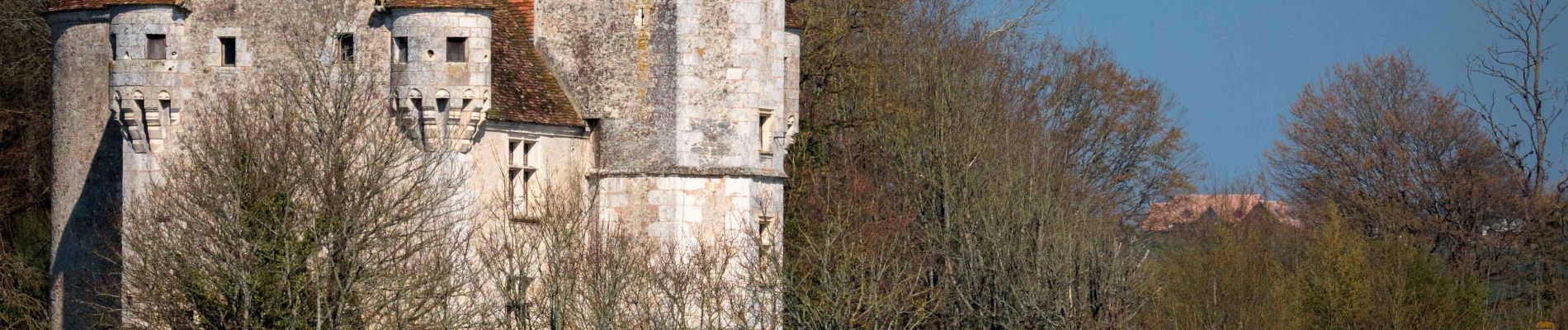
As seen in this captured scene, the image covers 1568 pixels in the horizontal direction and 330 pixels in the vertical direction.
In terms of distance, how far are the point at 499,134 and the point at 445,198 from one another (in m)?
2.07

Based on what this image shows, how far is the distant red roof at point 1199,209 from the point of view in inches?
2859

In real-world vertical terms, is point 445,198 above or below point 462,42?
below

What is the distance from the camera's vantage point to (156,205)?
37.1 metres

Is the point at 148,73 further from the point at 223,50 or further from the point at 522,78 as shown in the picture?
the point at 522,78

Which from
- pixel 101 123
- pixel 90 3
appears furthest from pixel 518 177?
pixel 90 3

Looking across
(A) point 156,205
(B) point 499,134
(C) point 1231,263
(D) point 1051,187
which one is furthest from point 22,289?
(C) point 1231,263

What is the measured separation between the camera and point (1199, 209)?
79812 millimetres

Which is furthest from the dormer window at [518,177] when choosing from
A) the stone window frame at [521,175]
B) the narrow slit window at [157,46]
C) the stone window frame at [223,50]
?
the narrow slit window at [157,46]

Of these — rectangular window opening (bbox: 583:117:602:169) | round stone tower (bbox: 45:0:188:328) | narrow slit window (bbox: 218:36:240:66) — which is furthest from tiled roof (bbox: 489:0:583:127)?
round stone tower (bbox: 45:0:188:328)

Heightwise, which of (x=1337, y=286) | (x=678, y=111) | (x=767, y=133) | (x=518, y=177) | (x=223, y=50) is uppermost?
(x=223, y=50)

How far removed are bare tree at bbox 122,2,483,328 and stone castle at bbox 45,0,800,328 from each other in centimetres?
78

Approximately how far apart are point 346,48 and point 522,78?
314cm

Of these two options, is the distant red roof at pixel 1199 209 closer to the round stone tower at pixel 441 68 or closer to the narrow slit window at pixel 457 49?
the round stone tower at pixel 441 68

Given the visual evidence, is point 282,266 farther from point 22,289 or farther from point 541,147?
point 22,289
